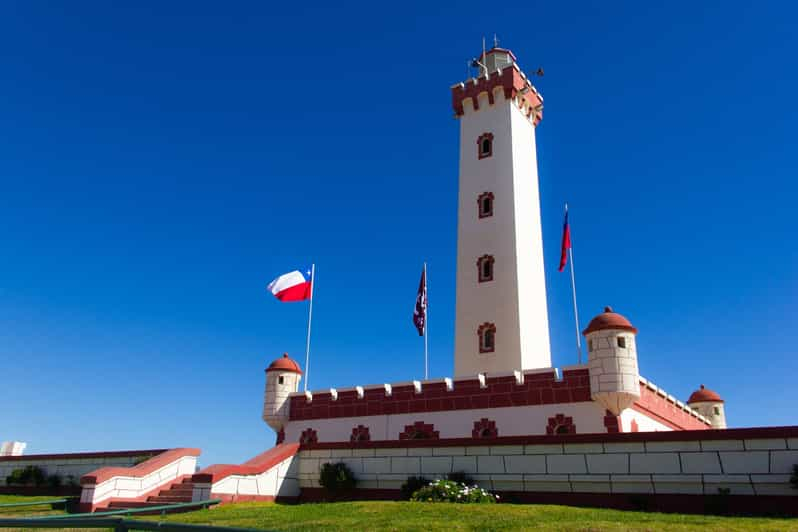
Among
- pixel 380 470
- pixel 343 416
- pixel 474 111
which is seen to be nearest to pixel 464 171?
pixel 474 111

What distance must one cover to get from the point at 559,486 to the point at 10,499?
1977 centimetres

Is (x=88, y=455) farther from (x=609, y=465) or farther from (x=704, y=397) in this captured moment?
(x=704, y=397)

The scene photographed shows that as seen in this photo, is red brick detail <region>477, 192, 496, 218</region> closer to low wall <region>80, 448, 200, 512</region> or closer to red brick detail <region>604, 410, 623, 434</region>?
red brick detail <region>604, 410, 623, 434</region>

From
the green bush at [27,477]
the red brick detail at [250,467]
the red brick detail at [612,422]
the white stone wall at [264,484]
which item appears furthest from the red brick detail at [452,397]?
the green bush at [27,477]

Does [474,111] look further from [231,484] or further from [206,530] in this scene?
[206,530]

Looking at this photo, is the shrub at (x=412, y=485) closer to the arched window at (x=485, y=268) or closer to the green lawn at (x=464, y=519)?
the green lawn at (x=464, y=519)

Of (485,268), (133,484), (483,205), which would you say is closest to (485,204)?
(483,205)

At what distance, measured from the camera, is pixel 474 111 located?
36031mm

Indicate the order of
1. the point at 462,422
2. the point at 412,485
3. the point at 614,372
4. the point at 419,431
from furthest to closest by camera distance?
the point at 419,431, the point at 462,422, the point at 614,372, the point at 412,485

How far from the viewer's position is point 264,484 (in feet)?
64.0

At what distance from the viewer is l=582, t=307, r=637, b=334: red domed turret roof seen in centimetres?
2161

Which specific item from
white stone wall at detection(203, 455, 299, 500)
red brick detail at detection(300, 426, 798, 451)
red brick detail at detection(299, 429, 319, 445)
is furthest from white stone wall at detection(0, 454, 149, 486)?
A: red brick detail at detection(300, 426, 798, 451)

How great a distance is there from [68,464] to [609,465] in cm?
2099

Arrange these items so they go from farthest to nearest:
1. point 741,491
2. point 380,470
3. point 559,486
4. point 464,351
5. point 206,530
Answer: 1. point 464,351
2. point 380,470
3. point 559,486
4. point 741,491
5. point 206,530
